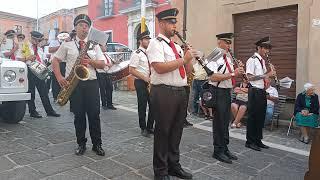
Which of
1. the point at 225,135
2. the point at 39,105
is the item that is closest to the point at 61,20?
the point at 39,105

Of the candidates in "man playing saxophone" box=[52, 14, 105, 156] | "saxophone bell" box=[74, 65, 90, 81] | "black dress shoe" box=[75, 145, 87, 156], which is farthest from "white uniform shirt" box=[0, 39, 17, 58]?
"black dress shoe" box=[75, 145, 87, 156]

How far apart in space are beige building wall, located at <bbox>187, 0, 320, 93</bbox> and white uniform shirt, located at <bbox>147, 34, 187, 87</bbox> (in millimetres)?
4835

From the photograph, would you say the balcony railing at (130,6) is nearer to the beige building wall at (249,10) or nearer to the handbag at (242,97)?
the beige building wall at (249,10)

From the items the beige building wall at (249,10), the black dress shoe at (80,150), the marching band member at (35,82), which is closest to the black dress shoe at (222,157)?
the black dress shoe at (80,150)

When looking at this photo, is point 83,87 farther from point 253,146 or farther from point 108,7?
point 108,7

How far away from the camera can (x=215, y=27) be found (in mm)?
9625

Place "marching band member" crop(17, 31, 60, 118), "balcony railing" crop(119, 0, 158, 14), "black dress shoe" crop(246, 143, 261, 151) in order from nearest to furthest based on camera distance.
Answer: "black dress shoe" crop(246, 143, 261, 151) → "marching band member" crop(17, 31, 60, 118) → "balcony railing" crop(119, 0, 158, 14)

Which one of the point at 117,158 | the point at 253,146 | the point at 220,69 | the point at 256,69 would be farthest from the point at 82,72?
the point at 253,146

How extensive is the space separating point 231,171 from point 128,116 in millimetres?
4257

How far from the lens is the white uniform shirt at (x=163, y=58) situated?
3961mm

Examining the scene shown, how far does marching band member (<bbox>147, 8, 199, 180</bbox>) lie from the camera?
399 centimetres

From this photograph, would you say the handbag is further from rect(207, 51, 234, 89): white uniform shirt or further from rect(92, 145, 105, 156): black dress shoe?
rect(92, 145, 105, 156): black dress shoe

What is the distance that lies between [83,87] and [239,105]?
4.61 m

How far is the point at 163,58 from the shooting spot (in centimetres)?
398
